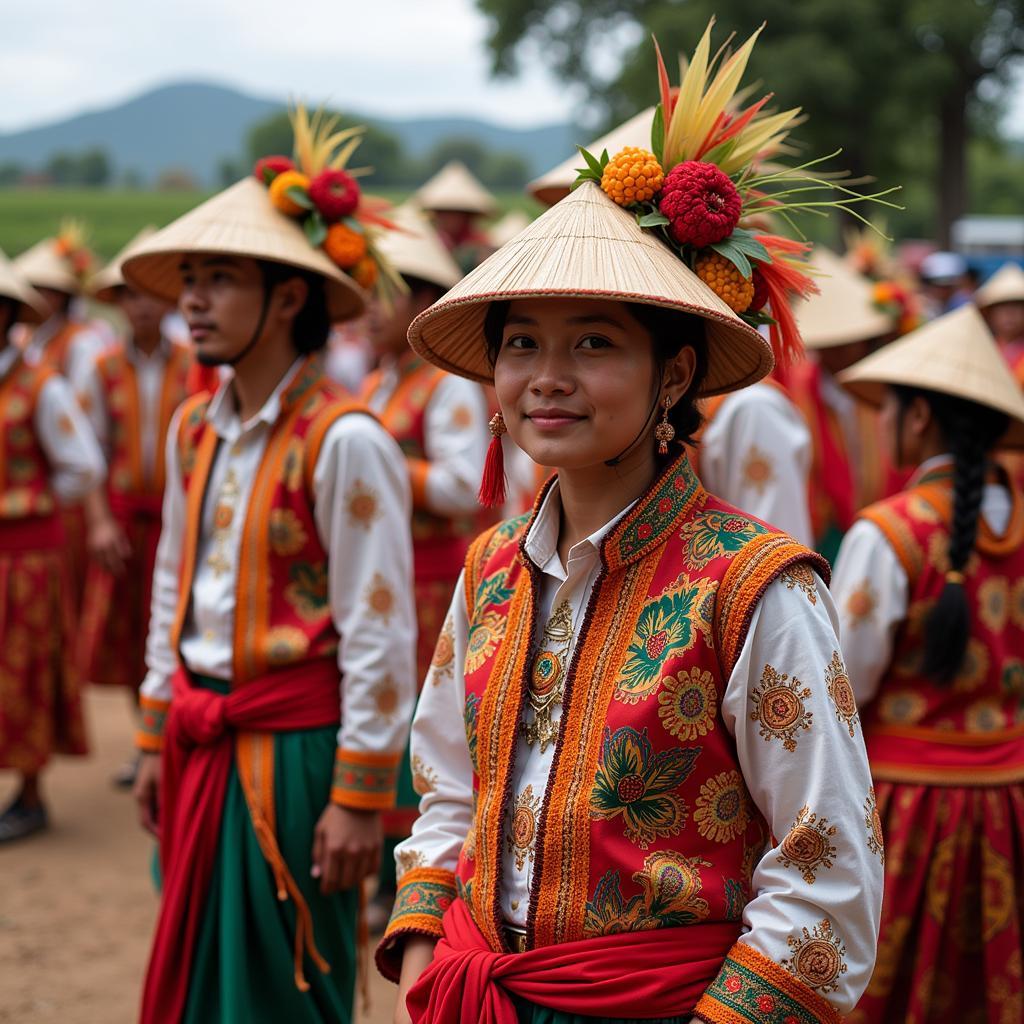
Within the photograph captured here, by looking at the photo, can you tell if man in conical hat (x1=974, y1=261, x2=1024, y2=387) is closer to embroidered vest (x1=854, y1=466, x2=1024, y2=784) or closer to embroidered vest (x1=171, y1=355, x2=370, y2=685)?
embroidered vest (x1=854, y1=466, x2=1024, y2=784)

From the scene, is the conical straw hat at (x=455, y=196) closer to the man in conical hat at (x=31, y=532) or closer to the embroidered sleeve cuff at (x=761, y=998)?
the man in conical hat at (x=31, y=532)

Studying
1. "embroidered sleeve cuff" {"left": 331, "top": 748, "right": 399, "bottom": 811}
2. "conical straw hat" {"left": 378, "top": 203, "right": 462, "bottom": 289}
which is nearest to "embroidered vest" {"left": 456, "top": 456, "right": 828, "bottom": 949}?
"embroidered sleeve cuff" {"left": 331, "top": 748, "right": 399, "bottom": 811}

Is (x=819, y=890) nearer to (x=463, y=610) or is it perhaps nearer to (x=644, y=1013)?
(x=644, y=1013)

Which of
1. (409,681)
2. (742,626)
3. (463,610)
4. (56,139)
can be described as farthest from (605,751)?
(56,139)

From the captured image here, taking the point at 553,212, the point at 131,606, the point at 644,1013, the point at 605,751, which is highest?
the point at 553,212

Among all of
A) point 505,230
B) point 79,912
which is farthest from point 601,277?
point 505,230

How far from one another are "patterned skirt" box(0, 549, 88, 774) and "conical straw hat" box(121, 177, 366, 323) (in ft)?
7.71

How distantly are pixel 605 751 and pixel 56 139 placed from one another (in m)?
94.5

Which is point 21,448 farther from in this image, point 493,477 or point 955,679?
point 955,679

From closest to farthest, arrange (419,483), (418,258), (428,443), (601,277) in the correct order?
(601,277), (419,483), (428,443), (418,258)

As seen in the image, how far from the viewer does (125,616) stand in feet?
20.5

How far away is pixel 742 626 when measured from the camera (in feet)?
5.81

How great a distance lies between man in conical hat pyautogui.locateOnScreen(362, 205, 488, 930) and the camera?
4641 mm

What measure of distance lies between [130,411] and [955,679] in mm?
4526
